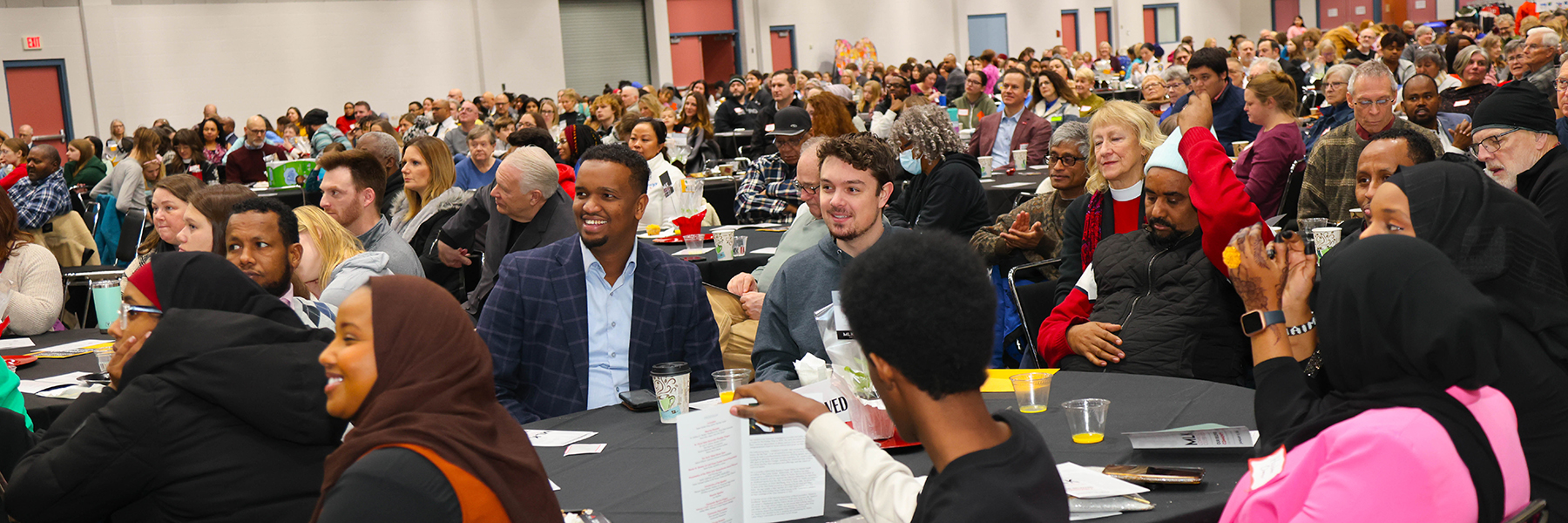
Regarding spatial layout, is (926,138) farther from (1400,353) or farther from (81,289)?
(81,289)

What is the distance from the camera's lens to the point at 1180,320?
10.6 feet

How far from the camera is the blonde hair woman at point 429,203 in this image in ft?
18.3

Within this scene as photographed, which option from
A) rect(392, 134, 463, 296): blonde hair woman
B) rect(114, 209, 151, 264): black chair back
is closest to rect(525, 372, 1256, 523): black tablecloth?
rect(392, 134, 463, 296): blonde hair woman

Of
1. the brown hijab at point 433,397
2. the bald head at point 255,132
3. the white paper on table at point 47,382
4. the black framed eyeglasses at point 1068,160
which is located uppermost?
the bald head at point 255,132

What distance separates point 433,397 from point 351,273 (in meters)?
2.27

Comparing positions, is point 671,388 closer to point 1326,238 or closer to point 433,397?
point 433,397

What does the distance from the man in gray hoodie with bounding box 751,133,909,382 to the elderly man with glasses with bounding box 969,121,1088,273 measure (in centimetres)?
167

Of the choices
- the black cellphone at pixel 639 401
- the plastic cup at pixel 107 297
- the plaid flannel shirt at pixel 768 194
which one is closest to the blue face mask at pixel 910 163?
the plaid flannel shirt at pixel 768 194

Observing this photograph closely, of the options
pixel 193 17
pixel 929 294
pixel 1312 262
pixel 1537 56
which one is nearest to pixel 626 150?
pixel 1312 262

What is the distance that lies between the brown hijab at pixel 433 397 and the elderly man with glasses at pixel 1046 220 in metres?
3.28

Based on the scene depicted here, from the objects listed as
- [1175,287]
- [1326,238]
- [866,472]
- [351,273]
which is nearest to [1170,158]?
[1175,287]

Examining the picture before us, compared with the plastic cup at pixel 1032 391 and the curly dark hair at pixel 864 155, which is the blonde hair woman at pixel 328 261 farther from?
the plastic cup at pixel 1032 391

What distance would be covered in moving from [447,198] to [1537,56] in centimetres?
768

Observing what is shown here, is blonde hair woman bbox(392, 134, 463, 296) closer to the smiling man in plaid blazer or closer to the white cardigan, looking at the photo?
the white cardigan
